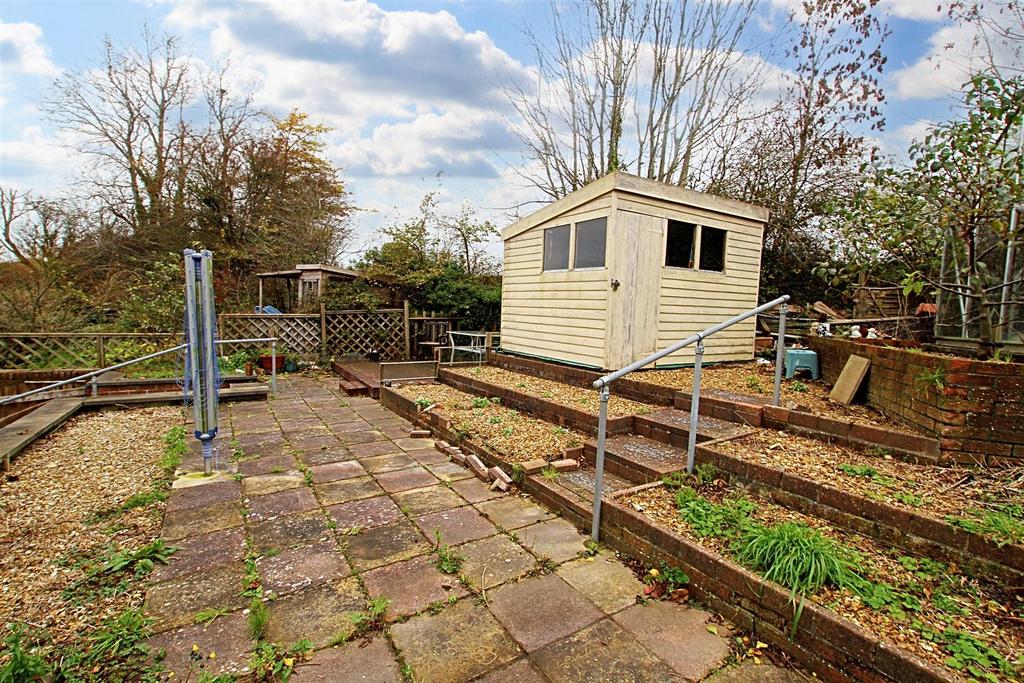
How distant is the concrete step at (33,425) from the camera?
3.95 meters

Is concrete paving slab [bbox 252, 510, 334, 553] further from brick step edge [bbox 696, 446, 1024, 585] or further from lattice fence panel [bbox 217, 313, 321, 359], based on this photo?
lattice fence panel [bbox 217, 313, 321, 359]

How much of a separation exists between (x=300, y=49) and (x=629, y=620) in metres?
8.29

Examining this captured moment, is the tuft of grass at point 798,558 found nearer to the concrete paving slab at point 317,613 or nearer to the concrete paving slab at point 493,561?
the concrete paving slab at point 493,561

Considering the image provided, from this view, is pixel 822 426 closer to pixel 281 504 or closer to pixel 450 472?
pixel 450 472

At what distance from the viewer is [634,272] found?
583 centimetres

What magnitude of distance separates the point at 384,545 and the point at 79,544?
5.76 ft

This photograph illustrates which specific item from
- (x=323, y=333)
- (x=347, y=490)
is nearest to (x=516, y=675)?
(x=347, y=490)

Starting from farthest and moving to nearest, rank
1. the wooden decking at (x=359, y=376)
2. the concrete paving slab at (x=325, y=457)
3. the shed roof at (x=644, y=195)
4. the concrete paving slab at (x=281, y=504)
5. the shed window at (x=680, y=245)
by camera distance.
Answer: the wooden decking at (x=359, y=376), the shed window at (x=680, y=245), the shed roof at (x=644, y=195), the concrete paving slab at (x=325, y=457), the concrete paving slab at (x=281, y=504)

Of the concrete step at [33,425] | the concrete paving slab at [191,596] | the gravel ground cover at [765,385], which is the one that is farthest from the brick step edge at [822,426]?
the concrete step at [33,425]

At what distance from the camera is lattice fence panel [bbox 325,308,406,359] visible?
33.9 feet

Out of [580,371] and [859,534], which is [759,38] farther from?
[859,534]

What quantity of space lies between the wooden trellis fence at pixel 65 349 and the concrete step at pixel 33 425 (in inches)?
97.1

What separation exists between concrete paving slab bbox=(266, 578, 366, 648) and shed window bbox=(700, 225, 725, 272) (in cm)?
609

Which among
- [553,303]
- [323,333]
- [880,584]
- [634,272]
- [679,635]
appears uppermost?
[634,272]
